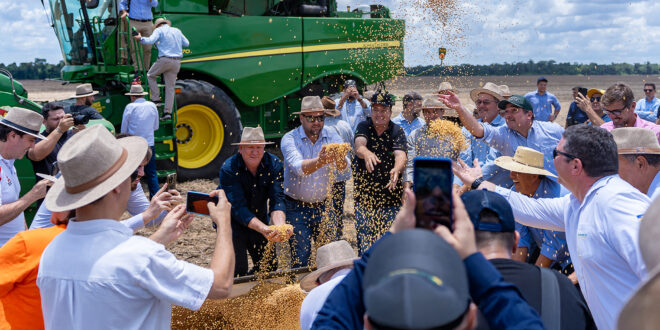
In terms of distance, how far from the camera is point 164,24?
8523 mm

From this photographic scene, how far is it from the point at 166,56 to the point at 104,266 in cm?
699

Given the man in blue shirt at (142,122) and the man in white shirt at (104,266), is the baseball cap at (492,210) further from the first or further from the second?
the man in blue shirt at (142,122)

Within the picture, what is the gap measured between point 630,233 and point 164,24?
7.51m

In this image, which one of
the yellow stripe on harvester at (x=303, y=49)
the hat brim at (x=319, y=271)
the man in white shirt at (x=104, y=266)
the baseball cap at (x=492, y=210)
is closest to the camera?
the baseball cap at (x=492, y=210)

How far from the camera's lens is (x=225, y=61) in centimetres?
998

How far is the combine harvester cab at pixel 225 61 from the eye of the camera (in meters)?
9.30

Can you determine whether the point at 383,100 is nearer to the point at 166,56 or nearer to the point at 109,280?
the point at 109,280

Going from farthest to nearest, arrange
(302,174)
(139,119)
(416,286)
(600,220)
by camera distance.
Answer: (139,119) < (302,174) < (600,220) < (416,286)

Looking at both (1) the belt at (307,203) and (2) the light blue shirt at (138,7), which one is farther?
(2) the light blue shirt at (138,7)

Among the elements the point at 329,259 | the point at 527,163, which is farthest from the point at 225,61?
the point at 329,259

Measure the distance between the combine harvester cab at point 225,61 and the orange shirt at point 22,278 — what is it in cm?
623

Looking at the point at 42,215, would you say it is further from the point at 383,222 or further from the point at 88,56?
the point at 88,56

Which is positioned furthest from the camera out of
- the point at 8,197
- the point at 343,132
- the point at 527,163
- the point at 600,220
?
the point at 343,132

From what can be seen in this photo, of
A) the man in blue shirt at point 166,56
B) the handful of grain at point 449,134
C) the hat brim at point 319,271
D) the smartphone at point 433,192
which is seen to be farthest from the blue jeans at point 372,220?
the man in blue shirt at point 166,56
